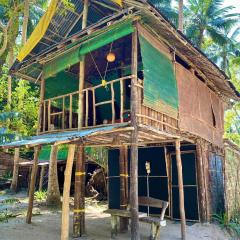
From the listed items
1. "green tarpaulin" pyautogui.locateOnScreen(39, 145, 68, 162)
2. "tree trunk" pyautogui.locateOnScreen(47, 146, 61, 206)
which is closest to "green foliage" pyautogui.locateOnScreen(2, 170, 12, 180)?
"tree trunk" pyautogui.locateOnScreen(47, 146, 61, 206)

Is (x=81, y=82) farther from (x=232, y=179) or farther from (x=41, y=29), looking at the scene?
(x=232, y=179)

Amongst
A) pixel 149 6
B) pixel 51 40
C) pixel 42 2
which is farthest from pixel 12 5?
pixel 149 6

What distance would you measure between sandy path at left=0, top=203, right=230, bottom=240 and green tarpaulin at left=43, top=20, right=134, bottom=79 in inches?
168

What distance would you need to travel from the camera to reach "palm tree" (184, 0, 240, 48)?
19.7 m

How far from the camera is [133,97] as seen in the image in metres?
6.35

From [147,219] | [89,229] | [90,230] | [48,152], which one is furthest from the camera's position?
[48,152]

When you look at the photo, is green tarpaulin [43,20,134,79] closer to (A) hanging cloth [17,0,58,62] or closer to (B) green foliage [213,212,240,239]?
(A) hanging cloth [17,0,58,62]

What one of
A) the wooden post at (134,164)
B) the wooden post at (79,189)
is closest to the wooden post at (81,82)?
the wooden post at (79,189)

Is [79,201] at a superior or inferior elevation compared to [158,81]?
inferior

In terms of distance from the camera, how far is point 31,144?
6.48 metres

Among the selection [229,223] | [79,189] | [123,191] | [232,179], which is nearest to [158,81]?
[79,189]

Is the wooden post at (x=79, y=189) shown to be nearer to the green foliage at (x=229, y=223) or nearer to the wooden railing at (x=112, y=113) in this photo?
the wooden railing at (x=112, y=113)

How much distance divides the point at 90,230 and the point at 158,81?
447cm

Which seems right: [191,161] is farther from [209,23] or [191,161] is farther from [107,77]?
[209,23]
